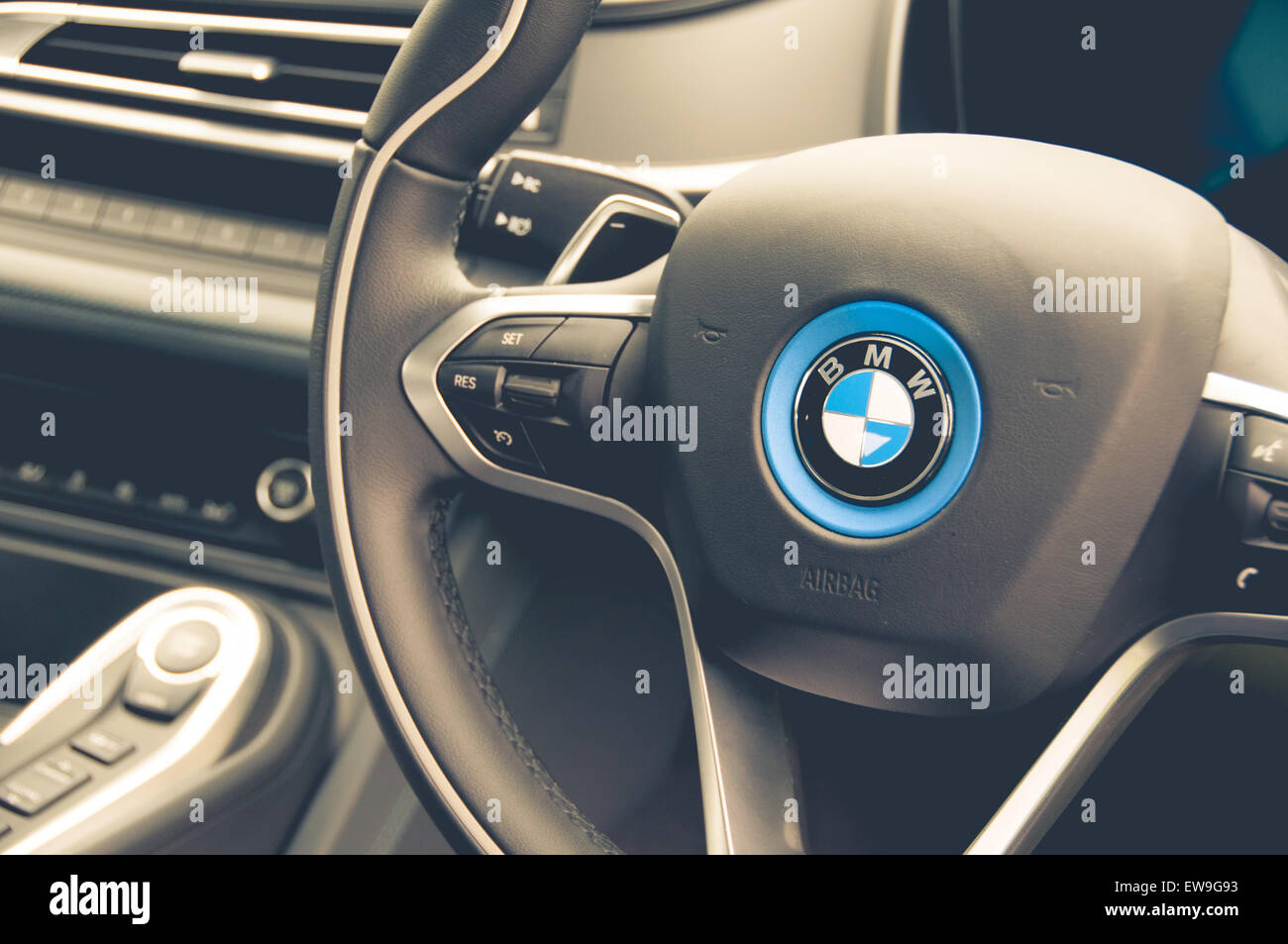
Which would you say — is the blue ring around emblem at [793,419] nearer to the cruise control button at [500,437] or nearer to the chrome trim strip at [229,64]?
the cruise control button at [500,437]

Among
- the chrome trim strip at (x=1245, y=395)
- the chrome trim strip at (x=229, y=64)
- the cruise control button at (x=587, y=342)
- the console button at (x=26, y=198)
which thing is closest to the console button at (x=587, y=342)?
the cruise control button at (x=587, y=342)

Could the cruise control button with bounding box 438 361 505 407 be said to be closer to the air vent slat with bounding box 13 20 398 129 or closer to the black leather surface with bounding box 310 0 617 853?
the black leather surface with bounding box 310 0 617 853

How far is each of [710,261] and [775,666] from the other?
270 millimetres

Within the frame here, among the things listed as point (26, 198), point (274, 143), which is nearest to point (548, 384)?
point (274, 143)

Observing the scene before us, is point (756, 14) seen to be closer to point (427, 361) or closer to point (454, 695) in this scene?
point (427, 361)

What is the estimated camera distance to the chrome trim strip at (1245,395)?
61cm

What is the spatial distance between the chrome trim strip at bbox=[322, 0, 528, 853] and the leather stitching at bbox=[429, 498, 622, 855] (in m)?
0.05

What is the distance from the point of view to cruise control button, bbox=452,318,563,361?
760 mm

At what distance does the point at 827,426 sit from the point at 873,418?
28mm

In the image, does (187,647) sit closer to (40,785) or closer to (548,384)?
(40,785)

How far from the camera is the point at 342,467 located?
2.43 ft

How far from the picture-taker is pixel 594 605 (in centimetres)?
106

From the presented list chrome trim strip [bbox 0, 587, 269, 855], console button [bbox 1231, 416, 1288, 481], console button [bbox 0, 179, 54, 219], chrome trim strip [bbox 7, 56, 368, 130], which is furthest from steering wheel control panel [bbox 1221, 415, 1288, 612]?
console button [bbox 0, 179, 54, 219]
